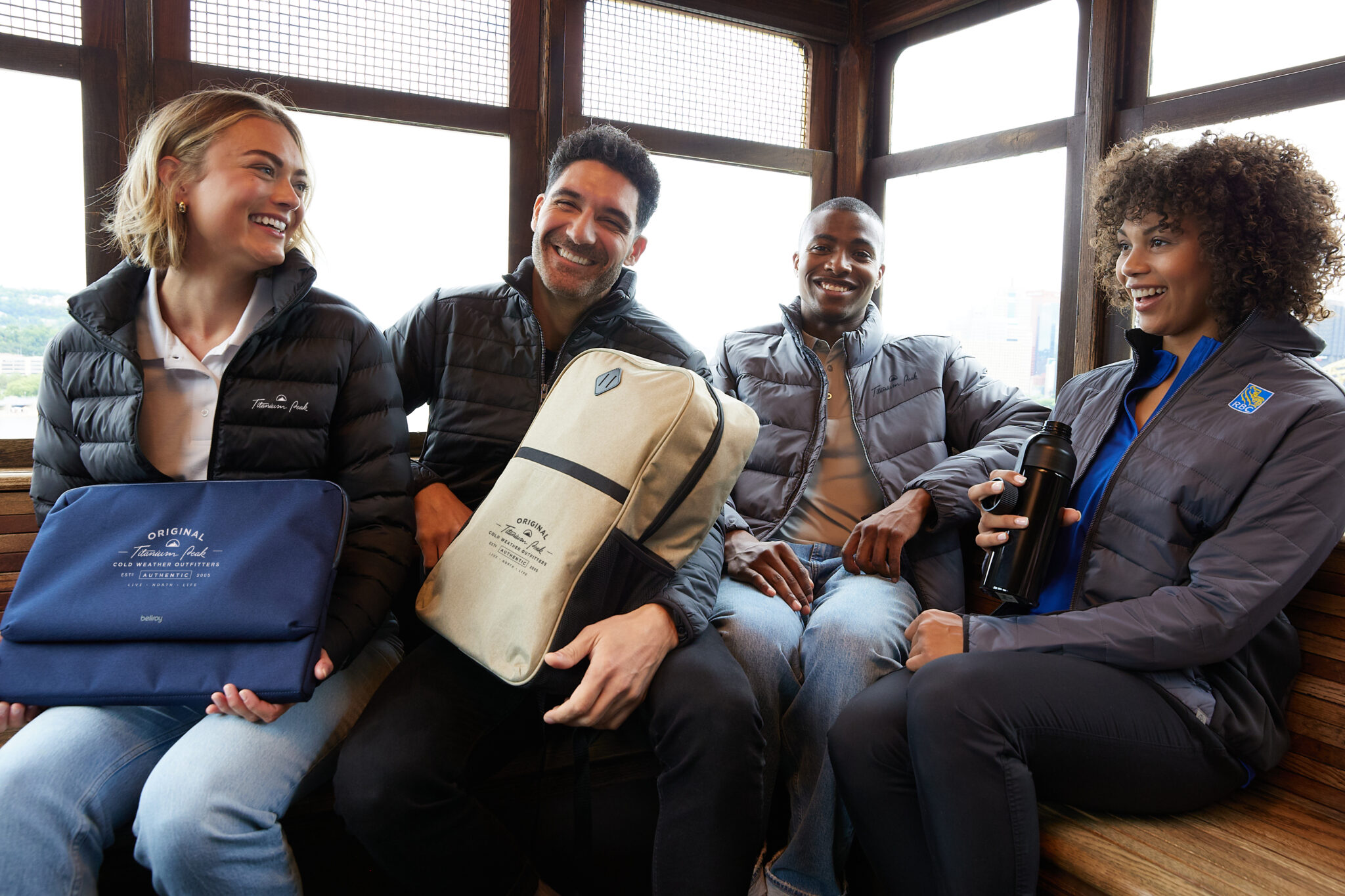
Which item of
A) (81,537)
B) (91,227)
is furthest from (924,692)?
(91,227)

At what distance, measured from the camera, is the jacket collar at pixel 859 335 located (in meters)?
2.35

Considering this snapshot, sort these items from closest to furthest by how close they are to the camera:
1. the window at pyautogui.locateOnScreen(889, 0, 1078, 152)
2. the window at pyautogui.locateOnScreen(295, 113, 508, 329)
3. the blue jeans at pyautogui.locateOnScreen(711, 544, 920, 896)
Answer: the blue jeans at pyautogui.locateOnScreen(711, 544, 920, 896) → the window at pyautogui.locateOnScreen(295, 113, 508, 329) → the window at pyautogui.locateOnScreen(889, 0, 1078, 152)

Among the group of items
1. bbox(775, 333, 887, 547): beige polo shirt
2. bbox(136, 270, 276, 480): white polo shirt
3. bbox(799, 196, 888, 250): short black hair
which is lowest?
bbox(775, 333, 887, 547): beige polo shirt

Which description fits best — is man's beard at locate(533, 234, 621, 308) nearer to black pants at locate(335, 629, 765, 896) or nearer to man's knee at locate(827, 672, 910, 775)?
black pants at locate(335, 629, 765, 896)

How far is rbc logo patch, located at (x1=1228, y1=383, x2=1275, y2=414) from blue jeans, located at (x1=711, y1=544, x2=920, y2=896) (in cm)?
78

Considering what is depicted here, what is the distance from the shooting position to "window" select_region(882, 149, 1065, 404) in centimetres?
264

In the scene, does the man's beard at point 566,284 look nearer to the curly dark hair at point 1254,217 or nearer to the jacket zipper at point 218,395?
the jacket zipper at point 218,395

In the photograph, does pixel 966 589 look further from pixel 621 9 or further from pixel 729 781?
pixel 621 9

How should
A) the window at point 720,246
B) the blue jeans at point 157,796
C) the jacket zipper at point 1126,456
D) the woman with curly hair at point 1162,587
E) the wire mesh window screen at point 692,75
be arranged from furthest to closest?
the window at point 720,246 → the wire mesh window screen at point 692,75 → the jacket zipper at point 1126,456 → the woman with curly hair at point 1162,587 → the blue jeans at point 157,796

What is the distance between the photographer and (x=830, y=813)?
169cm

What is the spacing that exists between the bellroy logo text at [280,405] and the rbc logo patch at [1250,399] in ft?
5.61

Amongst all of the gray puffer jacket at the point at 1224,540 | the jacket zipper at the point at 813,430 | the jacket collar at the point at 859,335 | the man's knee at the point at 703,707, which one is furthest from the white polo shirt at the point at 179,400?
the gray puffer jacket at the point at 1224,540

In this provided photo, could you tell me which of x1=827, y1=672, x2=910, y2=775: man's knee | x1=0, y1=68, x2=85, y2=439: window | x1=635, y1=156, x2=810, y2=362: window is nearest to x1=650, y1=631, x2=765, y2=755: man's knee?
x1=827, y1=672, x2=910, y2=775: man's knee

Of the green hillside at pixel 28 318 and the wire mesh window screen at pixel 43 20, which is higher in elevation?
the wire mesh window screen at pixel 43 20
